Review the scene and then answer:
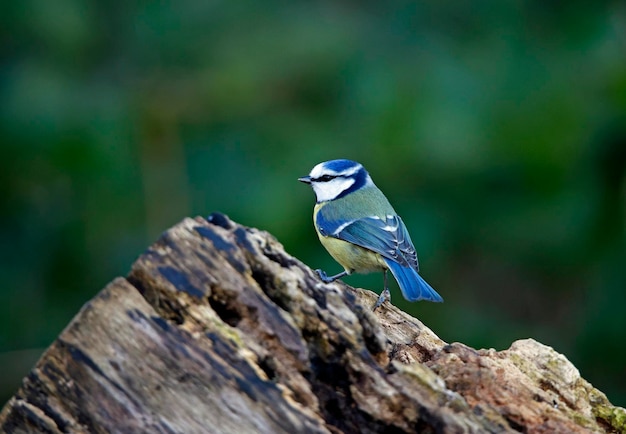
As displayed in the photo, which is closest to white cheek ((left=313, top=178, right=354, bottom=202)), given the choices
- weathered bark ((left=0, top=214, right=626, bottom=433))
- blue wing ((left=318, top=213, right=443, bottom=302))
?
blue wing ((left=318, top=213, right=443, bottom=302))

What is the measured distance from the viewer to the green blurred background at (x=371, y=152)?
5.48 m

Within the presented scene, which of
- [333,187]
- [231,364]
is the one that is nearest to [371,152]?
[333,187]

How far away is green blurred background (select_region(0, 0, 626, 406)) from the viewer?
5.48 meters

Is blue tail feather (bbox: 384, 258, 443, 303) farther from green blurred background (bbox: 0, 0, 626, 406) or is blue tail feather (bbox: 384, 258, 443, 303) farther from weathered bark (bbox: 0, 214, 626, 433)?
green blurred background (bbox: 0, 0, 626, 406)

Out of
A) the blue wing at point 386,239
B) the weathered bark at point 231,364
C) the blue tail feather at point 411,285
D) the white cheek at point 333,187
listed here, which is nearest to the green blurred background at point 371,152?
the white cheek at point 333,187

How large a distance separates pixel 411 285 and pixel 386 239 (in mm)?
313

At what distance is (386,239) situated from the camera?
12.6 ft

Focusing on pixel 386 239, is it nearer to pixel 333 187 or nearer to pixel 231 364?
pixel 333 187

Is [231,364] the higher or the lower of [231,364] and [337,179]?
the lower

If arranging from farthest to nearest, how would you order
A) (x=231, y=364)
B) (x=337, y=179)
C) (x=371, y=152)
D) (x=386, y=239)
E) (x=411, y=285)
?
1. (x=371, y=152)
2. (x=337, y=179)
3. (x=386, y=239)
4. (x=411, y=285)
5. (x=231, y=364)

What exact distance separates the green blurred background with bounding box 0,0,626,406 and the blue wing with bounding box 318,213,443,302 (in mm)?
1139

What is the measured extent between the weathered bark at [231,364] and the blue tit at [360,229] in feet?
4.43

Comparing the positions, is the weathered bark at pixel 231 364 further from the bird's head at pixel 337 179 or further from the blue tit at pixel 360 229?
the bird's head at pixel 337 179

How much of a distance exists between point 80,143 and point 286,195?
1.30 metres
